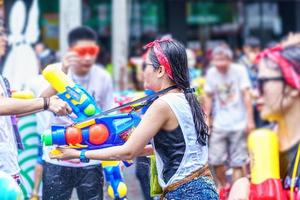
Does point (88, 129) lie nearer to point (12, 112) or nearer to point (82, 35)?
point (12, 112)

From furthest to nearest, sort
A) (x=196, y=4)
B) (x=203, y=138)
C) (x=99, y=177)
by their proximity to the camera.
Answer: (x=196, y=4) < (x=99, y=177) < (x=203, y=138)

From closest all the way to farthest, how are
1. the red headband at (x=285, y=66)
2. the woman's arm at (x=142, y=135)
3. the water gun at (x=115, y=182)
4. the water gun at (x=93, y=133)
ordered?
1. the red headband at (x=285, y=66)
2. the woman's arm at (x=142, y=135)
3. the water gun at (x=93, y=133)
4. the water gun at (x=115, y=182)

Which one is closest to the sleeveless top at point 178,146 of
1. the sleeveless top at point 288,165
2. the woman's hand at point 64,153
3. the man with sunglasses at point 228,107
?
the woman's hand at point 64,153

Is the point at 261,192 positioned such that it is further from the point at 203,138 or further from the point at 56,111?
the point at 56,111

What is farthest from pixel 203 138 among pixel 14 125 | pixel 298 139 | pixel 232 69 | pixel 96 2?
pixel 96 2

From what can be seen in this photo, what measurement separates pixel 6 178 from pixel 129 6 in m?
17.8

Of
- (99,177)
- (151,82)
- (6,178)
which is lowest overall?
(99,177)

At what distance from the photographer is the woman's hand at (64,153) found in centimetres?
462

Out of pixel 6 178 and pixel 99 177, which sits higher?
pixel 6 178

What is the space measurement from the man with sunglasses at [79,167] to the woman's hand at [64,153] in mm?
1478

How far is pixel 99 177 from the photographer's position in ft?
21.6

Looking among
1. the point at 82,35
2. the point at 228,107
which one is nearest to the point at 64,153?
the point at 82,35

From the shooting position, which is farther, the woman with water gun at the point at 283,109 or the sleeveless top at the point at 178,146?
the sleeveless top at the point at 178,146

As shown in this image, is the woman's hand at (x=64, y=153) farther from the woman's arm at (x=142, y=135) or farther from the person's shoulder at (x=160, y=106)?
the person's shoulder at (x=160, y=106)
